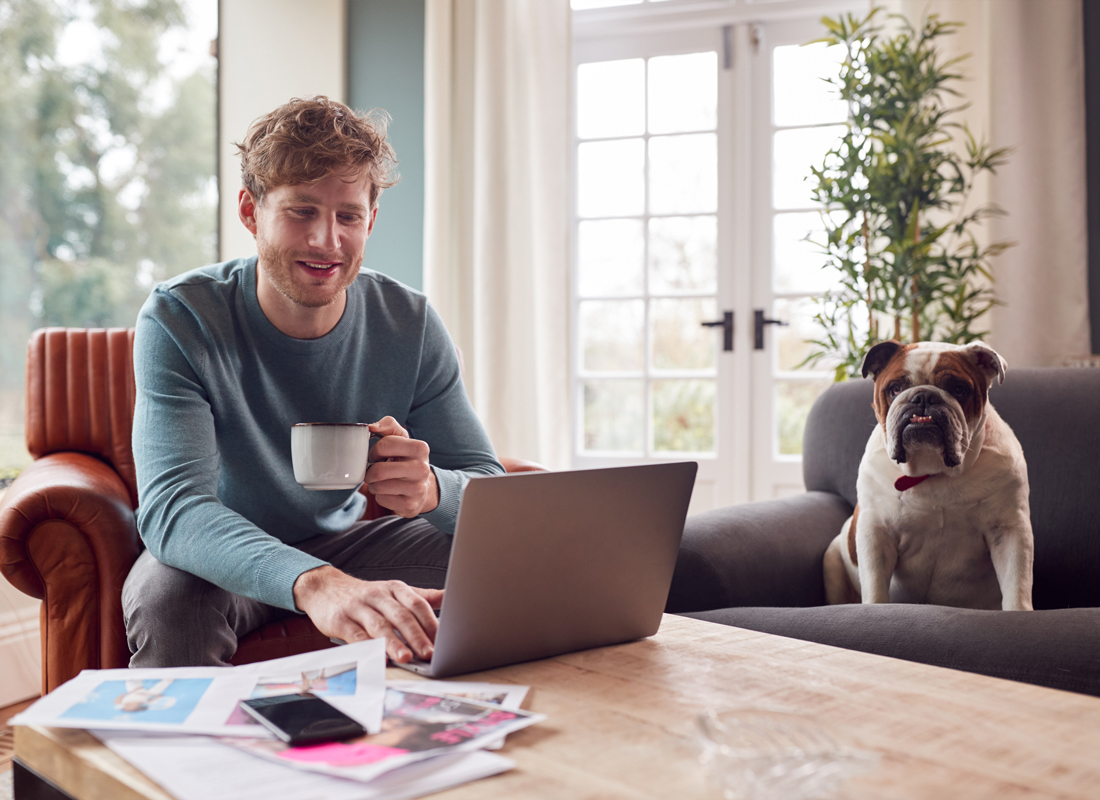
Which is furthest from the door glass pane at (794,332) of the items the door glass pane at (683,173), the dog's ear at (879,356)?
the dog's ear at (879,356)

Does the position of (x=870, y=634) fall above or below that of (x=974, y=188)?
below

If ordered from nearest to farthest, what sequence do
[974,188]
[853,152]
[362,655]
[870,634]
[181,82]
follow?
[362,655]
[870,634]
[853,152]
[974,188]
[181,82]

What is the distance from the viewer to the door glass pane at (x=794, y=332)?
11.4ft

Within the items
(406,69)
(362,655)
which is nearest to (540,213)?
(406,69)

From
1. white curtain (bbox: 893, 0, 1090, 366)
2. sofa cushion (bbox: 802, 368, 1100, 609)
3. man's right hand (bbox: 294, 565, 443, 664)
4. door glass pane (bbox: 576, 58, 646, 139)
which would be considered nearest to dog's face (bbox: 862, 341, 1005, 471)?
sofa cushion (bbox: 802, 368, 1100, 609)

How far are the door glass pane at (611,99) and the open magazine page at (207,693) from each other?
3136 millimetres

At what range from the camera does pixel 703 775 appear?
658 mm

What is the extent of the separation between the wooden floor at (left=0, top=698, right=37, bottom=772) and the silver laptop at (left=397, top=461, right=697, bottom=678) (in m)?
1.58

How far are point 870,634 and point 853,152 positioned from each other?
1902 mm

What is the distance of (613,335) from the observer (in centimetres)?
375

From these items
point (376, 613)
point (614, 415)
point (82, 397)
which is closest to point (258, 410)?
point (376, 613)

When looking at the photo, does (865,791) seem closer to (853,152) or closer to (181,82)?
(853,152)

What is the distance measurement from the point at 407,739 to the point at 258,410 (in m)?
0.94

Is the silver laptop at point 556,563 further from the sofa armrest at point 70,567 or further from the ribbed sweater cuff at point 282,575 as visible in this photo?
the sofa armrest at point 70,567
